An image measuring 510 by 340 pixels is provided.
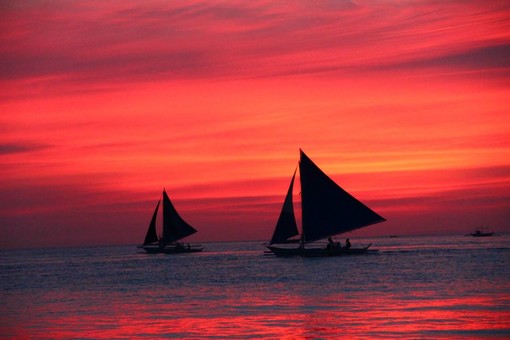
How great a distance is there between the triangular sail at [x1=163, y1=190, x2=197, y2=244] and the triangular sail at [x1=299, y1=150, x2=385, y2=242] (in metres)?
37.2

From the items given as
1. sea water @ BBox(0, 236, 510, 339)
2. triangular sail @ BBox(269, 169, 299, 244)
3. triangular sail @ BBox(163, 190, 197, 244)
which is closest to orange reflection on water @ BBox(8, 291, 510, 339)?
sea water @ BBox(0, 236, 510, 339)

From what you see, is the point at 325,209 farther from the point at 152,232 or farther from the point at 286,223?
the point at 152,232

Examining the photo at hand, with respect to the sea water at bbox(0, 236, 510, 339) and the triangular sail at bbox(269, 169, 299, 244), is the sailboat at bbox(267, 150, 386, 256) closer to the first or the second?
the triangular sail at bbox(269, 169, 299, 244)

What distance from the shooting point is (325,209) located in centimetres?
7156

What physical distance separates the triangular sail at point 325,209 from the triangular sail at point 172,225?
37.2m

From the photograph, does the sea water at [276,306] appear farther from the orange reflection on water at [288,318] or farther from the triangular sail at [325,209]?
the triangular sail at [325,209]

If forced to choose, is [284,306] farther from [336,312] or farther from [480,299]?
[480,299]

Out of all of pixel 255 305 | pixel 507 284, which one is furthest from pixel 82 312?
pixel 507 284

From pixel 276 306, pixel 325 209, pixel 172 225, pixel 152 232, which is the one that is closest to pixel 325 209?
pixel 325 209

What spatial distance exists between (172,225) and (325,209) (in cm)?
3955

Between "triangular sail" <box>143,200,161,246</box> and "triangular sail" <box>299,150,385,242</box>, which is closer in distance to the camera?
"triangular sail" <box>299,150,385,242</box>

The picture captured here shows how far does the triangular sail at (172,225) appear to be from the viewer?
107m

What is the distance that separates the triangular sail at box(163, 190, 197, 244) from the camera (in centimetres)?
10675

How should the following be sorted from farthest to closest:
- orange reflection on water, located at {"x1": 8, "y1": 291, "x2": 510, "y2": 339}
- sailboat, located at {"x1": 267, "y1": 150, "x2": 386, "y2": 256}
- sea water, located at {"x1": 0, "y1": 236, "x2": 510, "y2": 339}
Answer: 1. sailboat, located at {"x1": 267, "y1": 150, "x2": 386, "y2": 256}
2. sea water, located at {"x1": 0, "y1": 236, "x2": 510, "y2": 339}
3. orange reflection on water, located at {"x1": 8, "y1": 291, "x2": 510, "y2": 339}
